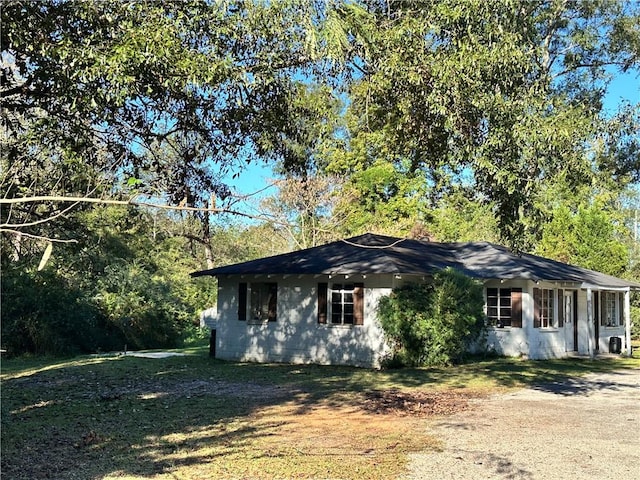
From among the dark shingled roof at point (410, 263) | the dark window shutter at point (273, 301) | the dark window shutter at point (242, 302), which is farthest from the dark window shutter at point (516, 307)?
the dark window shutter at point (242, 302)

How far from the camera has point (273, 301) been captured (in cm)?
1806

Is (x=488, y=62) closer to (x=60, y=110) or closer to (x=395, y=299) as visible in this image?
(x=60, y=110)

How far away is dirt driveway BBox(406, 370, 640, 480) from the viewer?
6312 millimetres

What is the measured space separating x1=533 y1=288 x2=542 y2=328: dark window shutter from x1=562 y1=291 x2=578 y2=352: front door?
1572 millimetres

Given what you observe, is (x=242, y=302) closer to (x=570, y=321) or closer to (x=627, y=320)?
(x=570, y=321)

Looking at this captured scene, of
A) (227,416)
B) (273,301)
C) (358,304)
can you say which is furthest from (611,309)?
(227,416)

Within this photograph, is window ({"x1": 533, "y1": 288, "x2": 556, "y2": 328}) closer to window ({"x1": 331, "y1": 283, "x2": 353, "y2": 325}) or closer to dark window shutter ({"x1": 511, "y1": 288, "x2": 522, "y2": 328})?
dark window shutter ({"x1": 511, "y1": 288, "x2": 522, "y2": 328})

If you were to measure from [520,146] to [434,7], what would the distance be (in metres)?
1.84

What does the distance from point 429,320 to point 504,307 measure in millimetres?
4143

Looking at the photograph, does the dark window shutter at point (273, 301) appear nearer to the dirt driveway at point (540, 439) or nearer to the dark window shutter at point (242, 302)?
the dark window shutter at point (242, 302)

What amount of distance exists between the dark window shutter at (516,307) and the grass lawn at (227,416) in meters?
2.12

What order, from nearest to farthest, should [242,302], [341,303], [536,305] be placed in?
[341,303] < [242,302] < [536,305]

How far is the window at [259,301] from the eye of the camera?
18.1 m

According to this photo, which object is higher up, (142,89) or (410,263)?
(142,89)
